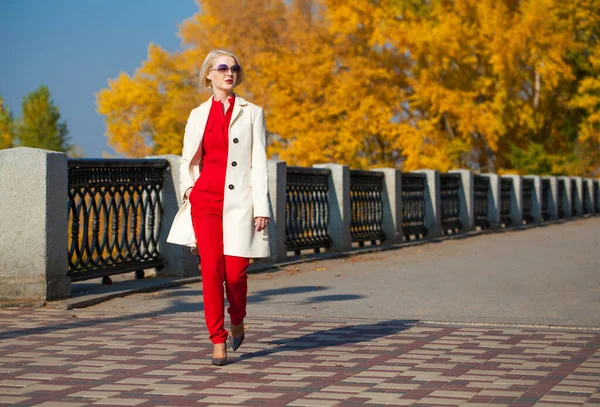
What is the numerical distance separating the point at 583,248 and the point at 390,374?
539 inches

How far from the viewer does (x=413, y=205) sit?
22.5 meters

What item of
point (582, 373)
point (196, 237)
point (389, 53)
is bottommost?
point (582, 373)

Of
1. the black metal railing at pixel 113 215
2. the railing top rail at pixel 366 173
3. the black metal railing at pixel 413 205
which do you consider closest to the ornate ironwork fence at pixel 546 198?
the black metal railing at pixel 413 205

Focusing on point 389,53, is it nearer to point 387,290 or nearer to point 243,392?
point 387,290

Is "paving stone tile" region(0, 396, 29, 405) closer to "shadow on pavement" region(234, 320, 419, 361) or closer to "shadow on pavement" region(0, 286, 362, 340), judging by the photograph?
"shadow on pavement" region(234, 320, 419, 361)

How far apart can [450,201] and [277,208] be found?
414 inches

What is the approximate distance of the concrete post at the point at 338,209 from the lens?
18219 millimetres

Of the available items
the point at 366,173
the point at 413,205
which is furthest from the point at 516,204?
the point at 366,173

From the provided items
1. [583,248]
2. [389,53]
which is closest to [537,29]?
[389,53]

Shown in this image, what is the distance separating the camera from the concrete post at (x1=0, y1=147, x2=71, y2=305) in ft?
32.9

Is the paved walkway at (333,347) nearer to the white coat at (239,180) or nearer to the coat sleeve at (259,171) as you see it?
the white coat at (239,180)

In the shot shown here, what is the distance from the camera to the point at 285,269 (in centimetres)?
1470

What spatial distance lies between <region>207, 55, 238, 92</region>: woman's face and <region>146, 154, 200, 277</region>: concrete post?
5.91 metres

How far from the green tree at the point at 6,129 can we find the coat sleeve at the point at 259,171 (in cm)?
10704
